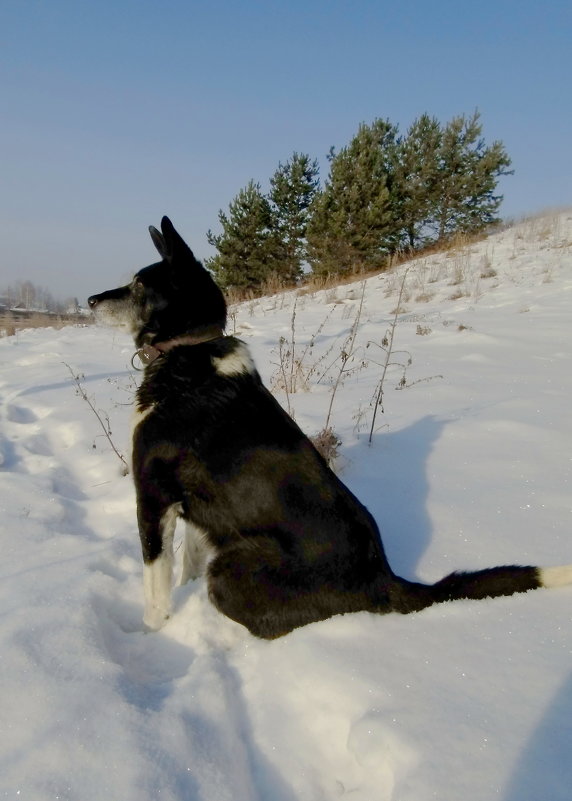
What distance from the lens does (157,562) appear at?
7.07 ft

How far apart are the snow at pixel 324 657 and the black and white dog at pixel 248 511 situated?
0.10 metres

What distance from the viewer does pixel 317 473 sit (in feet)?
6.80

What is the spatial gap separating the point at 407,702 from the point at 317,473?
89cm

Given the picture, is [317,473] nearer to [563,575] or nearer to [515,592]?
[515,592]

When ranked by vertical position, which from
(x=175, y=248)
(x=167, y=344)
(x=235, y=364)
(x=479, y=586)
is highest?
(x=175, y=248)

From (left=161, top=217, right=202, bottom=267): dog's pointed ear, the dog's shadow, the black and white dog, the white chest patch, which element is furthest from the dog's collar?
the dog's shadow

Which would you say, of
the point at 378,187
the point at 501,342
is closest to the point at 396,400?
the point at 501,342

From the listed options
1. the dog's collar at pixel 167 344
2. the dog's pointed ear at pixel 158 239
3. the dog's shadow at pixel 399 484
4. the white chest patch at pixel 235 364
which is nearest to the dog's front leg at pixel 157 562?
the white chest patch at pixel 235 364

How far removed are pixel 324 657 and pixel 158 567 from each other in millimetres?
839

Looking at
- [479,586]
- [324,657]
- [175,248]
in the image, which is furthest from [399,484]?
[175,248]

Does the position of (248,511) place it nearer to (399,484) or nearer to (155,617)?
(155,617)

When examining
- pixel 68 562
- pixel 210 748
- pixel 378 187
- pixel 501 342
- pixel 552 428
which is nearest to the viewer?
pixel 210 748

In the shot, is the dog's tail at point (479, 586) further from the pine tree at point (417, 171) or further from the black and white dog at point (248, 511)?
the pine tree at point (417, 171)

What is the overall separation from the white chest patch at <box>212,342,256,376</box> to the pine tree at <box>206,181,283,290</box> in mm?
23300
